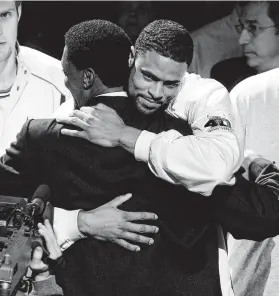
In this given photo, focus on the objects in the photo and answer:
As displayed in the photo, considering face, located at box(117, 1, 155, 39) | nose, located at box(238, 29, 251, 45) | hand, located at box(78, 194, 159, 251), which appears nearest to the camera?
hand, located at box(78, 194, 159, 251)

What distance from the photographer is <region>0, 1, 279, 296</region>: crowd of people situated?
5.67ft

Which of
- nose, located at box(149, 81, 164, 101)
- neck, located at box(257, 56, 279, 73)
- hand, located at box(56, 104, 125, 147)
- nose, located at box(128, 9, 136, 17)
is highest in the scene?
nose, located at box(149, 81, 164, 101)

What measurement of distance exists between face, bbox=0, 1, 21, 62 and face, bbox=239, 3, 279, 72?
3.46 feet

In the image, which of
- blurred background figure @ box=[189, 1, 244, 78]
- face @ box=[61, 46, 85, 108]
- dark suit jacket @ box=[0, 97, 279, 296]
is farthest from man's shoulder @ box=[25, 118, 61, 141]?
blurred background figure @ box=[189, 1, 244, 78]

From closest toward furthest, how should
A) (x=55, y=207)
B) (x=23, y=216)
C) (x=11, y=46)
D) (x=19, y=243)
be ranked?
(x=19, y=243)
(x=23, y=216)
(x=55, y=207)
(x=11, y=46)

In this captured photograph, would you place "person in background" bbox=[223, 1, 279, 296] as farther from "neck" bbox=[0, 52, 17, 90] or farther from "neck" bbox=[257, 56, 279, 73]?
"neck" bbox=[0, 52, 17, 90]

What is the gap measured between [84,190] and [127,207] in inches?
5.8

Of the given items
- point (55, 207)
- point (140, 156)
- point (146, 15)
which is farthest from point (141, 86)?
point (146, 15)

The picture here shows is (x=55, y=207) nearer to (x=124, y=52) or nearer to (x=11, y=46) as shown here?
(x=124, y=52)

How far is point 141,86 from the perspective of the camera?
72.6 inches

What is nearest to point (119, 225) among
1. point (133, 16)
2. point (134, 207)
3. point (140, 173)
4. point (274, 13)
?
point (134, 207)

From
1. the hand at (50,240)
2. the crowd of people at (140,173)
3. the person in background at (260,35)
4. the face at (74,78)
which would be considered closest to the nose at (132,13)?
the person in background at (260,35)

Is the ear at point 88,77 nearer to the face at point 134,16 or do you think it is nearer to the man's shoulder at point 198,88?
the man's shoulder at point 198,88

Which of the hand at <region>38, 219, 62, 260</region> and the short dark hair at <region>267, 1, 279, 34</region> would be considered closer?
the hand at <region>38, 219, 62, 260</region>
